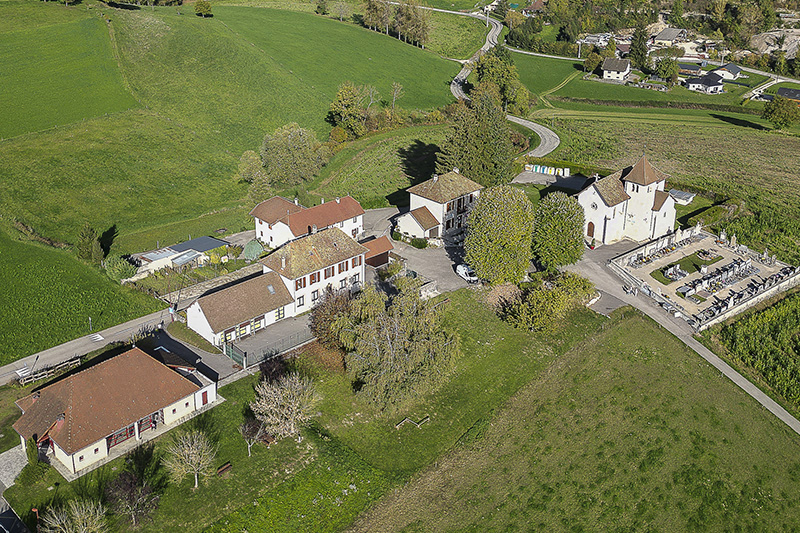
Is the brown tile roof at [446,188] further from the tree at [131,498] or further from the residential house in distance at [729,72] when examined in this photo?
the residential house in distance at [729,72]

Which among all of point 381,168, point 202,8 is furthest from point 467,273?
point 202,8

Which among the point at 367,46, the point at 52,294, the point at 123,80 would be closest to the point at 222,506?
the point at 52,294

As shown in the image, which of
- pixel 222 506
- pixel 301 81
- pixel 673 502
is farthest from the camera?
pixel 301 81

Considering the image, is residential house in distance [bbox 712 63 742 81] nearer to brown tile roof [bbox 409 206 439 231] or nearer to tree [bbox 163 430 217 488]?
brown tile roof [bbox 409 206 439 231]

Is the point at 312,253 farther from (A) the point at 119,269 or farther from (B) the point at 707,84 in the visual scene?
(B) the point at 707,84

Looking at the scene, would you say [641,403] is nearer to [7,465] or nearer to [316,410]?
[316,410]

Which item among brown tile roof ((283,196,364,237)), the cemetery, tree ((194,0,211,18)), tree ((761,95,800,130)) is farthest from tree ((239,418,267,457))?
tree ((761,95,800,130))
